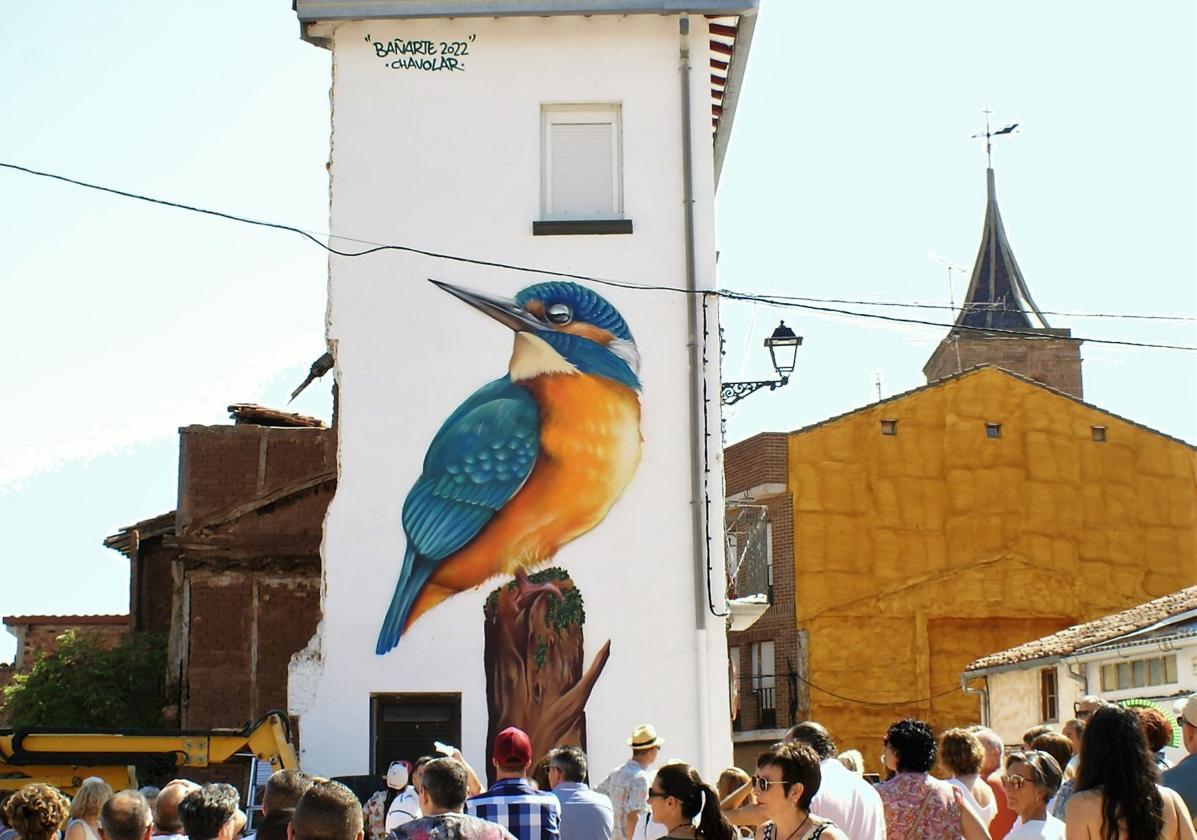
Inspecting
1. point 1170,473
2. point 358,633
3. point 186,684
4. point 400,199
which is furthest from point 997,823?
point 1170,473

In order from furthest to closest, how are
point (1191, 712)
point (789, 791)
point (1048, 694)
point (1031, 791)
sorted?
point (1048, 694)
point (1031, 791)
point (1191, 712)
point (789, 791)

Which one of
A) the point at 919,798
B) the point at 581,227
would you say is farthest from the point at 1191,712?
the point at 581,227

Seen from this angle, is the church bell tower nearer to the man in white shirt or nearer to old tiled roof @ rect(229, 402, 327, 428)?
old tiled roof @ rect(229, 402, 327, 428)

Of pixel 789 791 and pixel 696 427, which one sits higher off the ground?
pixel 696 427

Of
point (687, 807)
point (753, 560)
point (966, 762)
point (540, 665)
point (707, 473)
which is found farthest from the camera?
point (753, 560)

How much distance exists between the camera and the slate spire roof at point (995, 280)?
61031 millimetres

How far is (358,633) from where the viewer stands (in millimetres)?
16469

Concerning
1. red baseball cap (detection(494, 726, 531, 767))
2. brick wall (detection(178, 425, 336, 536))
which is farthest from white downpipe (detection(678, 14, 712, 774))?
red baseball cap (detection(494, 726, 531, 767))

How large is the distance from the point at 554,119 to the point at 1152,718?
11.1 meters

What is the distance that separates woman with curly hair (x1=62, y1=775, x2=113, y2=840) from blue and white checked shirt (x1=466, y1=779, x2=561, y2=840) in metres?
1.89

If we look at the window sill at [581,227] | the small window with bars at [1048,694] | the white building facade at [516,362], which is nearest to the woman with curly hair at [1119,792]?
the white building facade at [516,362]

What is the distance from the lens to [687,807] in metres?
6.73

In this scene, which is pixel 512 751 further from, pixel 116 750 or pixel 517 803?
pixel 116 750

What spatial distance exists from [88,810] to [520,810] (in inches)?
87.8
